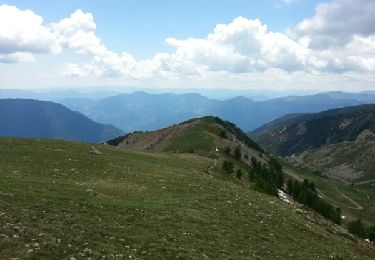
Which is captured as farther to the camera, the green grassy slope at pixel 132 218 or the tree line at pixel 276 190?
the tree line at pixel 276 190

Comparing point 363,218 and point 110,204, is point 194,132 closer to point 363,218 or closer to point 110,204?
point 363,218

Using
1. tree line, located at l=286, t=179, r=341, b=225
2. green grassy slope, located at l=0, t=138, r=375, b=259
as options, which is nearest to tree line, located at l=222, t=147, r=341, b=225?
tree line, located at l=286, t=179, r=341, b=225

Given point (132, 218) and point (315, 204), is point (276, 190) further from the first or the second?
point (132, 218)

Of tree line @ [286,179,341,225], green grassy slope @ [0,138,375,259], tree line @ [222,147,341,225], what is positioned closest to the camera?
green grassy slope @ [0,138,375,259]

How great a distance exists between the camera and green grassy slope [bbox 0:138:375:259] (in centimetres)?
2366

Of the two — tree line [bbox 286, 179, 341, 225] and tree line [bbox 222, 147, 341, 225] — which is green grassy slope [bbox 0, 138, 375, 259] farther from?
tree line [bbox 286, 179, 341, 225]

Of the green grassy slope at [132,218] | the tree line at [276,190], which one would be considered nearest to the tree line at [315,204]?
the tree line at [276,190]

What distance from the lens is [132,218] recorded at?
31.1 meters

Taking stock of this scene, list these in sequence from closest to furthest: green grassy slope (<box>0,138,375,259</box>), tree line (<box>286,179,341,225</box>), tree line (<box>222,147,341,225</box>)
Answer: green grassy slope (<box>0,138,375,259</box>)
tree line (<box>222,147,341,225</box>)
tree line (<box>286,179,341,225</box>)

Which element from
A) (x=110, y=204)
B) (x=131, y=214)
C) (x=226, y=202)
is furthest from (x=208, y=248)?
(x=226, y=202)

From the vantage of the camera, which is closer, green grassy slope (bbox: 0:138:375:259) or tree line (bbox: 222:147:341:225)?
green grassy slope (bbox: 0:138:375:259)

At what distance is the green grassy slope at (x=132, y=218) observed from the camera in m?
23.7

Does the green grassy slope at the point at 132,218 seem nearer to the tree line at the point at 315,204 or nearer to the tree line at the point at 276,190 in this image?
the tree line at the point at 276,190

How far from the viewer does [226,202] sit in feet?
141
